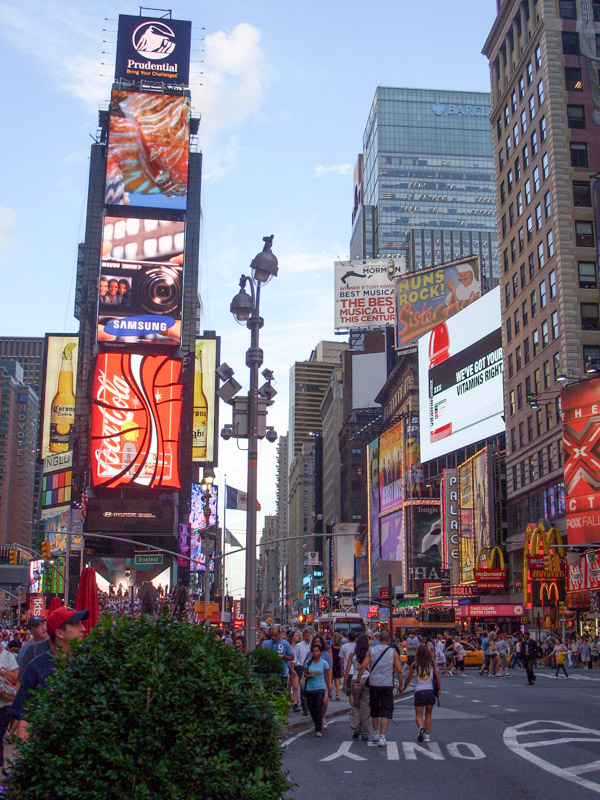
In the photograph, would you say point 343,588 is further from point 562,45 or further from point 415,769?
point 415,769

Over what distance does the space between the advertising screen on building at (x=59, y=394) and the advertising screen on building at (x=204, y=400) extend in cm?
1410

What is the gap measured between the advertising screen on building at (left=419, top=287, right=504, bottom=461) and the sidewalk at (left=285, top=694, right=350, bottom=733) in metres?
54.1

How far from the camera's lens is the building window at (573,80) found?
200 feet

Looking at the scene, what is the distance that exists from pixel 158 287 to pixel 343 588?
242ft

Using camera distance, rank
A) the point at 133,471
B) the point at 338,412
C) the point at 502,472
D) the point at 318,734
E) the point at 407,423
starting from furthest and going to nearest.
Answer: the point at 338,412, the point at 407,423, the point at 133,471, the point at 502,472, the point at 318,734

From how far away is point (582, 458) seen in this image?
49906mm

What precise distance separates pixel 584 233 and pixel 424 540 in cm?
4957

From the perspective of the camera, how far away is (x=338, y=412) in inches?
6914

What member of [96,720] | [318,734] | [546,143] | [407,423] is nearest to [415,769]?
[318,734]

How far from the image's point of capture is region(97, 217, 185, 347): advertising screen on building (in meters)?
94.4

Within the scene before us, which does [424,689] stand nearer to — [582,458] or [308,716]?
[308,716]

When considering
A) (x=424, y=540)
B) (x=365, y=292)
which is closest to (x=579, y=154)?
(x=424, y=540)

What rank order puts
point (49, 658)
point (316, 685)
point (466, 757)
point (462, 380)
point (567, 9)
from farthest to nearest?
point (462, 380) → point (567, 9) → point (316, 685) → point (466, 757) → point (49, 658)

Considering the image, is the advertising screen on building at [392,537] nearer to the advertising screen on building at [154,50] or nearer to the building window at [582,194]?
the building window at [582,194]
